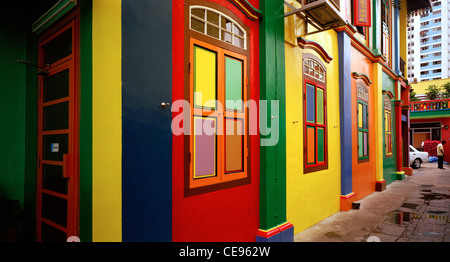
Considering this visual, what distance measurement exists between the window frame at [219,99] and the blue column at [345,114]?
408 centimetres

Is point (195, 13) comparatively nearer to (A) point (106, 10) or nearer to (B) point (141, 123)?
(A) point (106, 10)

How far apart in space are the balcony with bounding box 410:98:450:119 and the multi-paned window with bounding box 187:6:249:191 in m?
22.5

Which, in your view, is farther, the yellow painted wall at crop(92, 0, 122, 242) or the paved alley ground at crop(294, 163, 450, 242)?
the paved alley ground at crop(294, 163, 450, 242)

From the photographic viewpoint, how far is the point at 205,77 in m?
3.64

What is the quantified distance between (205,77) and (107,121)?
1514mm

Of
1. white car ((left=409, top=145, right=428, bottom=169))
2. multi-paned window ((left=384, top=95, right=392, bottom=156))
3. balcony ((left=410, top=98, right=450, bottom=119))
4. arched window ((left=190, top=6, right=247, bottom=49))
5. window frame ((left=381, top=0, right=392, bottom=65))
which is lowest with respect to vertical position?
white car ((left=409, top=145, right=428, bottom=169))

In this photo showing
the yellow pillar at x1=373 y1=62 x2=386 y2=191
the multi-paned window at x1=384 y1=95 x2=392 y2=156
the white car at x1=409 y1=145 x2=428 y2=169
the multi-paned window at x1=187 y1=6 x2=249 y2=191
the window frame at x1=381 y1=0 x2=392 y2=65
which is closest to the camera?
the multi-paned window at x1=187 y1=6 x2=249 y2=191

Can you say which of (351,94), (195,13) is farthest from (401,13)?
(195,13)

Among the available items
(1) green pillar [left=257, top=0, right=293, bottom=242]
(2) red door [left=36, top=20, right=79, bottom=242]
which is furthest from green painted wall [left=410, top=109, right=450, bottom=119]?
(2) red door [left=36, top=20, right=79, bottom=242]

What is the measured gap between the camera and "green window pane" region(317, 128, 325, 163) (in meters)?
6.30

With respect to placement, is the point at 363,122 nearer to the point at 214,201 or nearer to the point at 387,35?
the point at 387,35

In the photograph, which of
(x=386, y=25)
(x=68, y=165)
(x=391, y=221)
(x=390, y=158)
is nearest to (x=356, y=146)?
(x=391, y=221)

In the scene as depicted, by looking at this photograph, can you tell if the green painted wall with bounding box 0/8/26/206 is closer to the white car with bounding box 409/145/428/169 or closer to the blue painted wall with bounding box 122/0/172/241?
the blue painted wall with bounding box 122/0/172/241

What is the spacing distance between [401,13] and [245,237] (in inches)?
606
